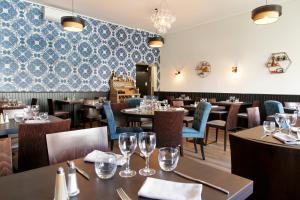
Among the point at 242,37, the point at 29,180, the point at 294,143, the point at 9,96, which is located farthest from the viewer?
the point at 242,37

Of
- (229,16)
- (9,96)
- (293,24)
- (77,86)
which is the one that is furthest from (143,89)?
(293,24)

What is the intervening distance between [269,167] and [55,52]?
6606mm

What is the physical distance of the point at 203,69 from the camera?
25.7ft

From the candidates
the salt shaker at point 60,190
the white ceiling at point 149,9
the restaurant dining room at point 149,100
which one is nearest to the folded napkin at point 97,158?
the restaurant dining room at point 149,100

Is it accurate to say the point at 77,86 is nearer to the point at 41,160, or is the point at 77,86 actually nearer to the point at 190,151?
the point at 190,151

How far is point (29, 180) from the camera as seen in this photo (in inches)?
36.6

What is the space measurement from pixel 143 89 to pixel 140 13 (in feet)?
13.3

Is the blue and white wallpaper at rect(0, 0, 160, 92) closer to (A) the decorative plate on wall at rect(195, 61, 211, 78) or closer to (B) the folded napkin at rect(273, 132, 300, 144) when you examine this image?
(A) the decorative plate on wall at rect(195, 61, 211, 78)

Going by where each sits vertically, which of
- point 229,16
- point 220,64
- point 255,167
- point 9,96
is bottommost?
point 255,167

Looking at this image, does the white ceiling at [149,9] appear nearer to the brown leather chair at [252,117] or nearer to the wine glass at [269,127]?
the brown leather chair at [252,117]

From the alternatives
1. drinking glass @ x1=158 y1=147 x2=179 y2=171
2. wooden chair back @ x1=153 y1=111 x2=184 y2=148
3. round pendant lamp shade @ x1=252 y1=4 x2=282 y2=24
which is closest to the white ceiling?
round pendant lamp shade @ x1=252 y1=4 x2=282 y2=24

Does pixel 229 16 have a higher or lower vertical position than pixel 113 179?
higher

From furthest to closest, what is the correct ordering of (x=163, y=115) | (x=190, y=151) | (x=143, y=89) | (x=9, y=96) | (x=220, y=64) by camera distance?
(x=143, y=89)
(x=220, y=64)
(x=9, y=96)
(x=190, y=151)
(x=163, y=115)

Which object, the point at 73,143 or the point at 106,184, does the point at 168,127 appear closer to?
the point at 73,143
